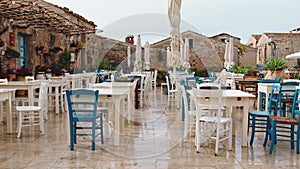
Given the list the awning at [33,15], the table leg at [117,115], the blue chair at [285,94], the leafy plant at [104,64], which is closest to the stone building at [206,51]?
the leafy plant at [104,64]

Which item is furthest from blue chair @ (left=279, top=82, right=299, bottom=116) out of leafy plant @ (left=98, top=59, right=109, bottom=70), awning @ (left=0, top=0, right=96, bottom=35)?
leafy plant @ (left=98, top=59, right=109, bottom=70)

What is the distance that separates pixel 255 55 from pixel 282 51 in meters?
1.84

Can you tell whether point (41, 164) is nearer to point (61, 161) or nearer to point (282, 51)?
point (61, 161)

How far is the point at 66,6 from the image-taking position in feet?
45.0

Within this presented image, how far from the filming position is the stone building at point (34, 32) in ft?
28.7

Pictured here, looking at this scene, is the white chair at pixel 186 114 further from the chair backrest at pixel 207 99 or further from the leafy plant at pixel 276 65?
the leafy plant at pixel 276 65

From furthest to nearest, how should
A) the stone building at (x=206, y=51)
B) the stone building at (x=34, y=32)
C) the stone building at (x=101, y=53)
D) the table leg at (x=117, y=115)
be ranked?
the stone building at (x=206, y=51), the stone building at (x=101, y=53), the stone building at (x=34, y=32), the table leg at (x=117, y=115)

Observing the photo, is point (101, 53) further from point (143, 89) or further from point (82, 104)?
point (82, 104)

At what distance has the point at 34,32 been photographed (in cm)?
1091

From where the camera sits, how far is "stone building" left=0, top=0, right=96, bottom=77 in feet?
28.7

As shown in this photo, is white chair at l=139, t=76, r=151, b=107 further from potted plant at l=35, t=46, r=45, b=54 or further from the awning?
potted plant at l=35, t=46, r=45, b=54

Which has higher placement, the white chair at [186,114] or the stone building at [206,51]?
the stone building at [206,51]

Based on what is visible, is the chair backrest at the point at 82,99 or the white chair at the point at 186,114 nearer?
the chair backrest at the point at 82,99

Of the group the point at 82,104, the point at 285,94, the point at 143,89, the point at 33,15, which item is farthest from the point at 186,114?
the point at 33,15
